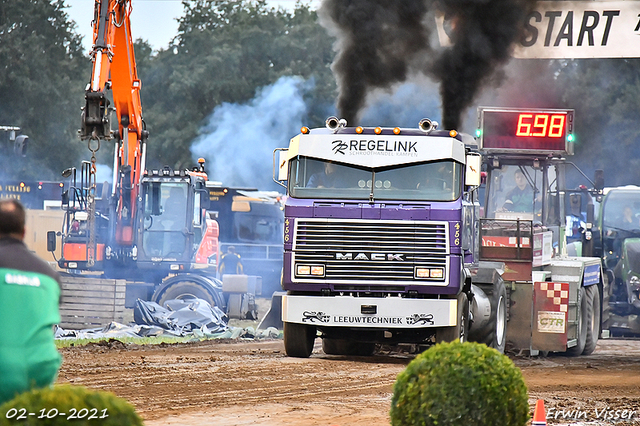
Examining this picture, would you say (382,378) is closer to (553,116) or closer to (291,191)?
(291,191)

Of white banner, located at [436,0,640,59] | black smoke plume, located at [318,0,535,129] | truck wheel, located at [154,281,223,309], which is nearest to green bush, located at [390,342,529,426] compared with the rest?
white banner, located at [436,0,640,59]

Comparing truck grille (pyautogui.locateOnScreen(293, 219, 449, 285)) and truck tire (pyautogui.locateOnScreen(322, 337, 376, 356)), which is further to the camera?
truck tire (pyautogui.locateOnScreen(322, 337, 376, 356))

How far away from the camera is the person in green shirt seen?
5.05 meters

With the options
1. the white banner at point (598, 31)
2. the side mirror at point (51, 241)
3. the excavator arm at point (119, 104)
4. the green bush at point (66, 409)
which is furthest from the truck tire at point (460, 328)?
the side mirror at point (51, 241)

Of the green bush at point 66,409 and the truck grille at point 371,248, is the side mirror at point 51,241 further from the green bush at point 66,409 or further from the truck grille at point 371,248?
the green bush at point 66,409

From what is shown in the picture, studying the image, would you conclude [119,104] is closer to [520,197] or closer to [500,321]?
[520,197]

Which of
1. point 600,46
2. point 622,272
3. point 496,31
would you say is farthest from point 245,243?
point 600,46

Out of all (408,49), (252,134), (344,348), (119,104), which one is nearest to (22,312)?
(344,348)

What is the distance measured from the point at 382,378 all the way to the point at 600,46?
4.74 m

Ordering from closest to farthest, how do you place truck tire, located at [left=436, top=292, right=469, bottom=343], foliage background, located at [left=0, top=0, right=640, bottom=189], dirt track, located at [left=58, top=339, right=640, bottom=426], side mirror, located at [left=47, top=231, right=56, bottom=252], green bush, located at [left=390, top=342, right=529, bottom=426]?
1. green bush, located at [left=390, top=342, right=529, bottom=426]
2. dirt track, located at [left=58, top=339, right=640, bottom=426]
3. truck tire, located at [left=436, top=292, right=469, bottom=343]
4. side mirror, located at [left=47, top=231, right=56, bottom=252]
5. foliage background, located at [left=0, top=0, right=640, bottom=189]

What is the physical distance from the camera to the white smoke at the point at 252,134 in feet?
174

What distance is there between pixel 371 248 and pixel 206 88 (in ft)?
152

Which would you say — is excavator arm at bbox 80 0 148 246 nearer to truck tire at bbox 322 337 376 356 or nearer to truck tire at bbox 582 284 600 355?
truck tire at bbox 322 337 376 356

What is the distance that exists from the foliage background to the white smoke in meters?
0.17
